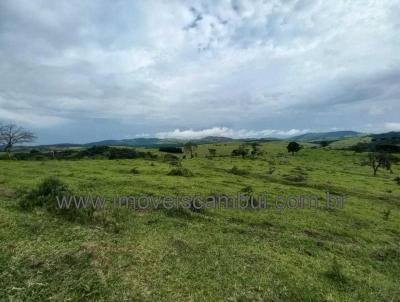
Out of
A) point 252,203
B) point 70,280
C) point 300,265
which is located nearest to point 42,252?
point 70,280

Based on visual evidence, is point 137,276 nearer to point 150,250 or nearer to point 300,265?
point 150,250

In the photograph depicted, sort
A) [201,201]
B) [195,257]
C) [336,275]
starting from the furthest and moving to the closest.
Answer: [201,201], [195,257], [336,275]

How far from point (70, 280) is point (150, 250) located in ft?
13.3

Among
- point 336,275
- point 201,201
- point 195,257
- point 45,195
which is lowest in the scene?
point 336,275

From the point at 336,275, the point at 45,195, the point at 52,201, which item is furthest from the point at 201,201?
the point at 336,275

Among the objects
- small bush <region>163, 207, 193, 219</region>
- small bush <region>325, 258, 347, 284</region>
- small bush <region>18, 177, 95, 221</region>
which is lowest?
small bush <region>325, 258, 347, 284</region>

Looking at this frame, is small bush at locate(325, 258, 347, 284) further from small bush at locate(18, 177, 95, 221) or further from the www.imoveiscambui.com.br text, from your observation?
small bush at locate(18, 177, 95, 221)

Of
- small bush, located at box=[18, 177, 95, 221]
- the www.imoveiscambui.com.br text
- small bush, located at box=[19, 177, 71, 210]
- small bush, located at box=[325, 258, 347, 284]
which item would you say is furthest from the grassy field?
the www.imoveiscambui.com.br text

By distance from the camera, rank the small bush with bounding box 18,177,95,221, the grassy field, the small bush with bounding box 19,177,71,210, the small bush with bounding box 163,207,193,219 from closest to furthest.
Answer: the grassy field, the small bush with bounding box 18,177,95,221, the small bush with bounding box 19,177,71,210, the small bush with bounding box 163,207,193,219

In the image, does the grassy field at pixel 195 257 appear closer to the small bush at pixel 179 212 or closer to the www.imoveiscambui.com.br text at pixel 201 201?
the small bush at pixel 179 212

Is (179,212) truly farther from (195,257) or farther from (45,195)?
(45,195)

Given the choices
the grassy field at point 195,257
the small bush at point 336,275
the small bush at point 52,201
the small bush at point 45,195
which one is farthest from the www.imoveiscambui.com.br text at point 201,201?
the small bush at point 336,275

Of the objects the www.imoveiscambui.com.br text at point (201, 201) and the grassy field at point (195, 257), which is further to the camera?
the www.imoveiscambui.com.br text at point (201, 201)

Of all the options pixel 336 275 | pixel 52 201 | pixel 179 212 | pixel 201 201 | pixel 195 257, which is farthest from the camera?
pixel 201 201
